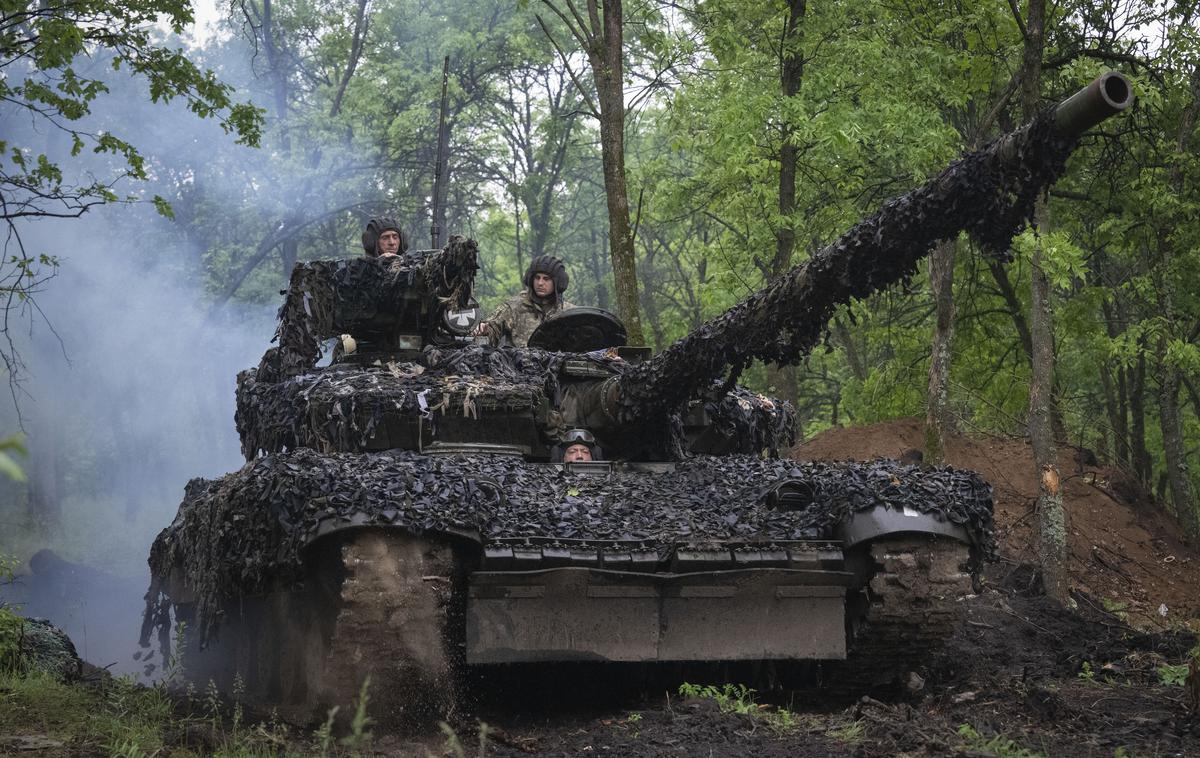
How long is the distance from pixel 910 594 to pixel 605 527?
1482mm

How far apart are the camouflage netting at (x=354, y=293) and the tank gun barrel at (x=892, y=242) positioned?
1817 mm

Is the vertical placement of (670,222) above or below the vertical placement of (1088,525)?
above

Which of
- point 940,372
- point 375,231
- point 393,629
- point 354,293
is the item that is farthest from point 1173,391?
point 393,629

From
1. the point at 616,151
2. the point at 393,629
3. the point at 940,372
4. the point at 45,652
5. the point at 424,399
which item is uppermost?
the point at 616,151

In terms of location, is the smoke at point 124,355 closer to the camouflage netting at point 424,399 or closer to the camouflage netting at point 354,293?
the camouflage netting at point 354,293

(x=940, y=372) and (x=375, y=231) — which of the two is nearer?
(x=375, y=231)

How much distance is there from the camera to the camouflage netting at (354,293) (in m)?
8.80

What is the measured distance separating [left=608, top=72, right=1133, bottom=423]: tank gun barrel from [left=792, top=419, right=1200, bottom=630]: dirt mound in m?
5.64

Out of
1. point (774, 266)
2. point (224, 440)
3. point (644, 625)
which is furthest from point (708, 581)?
point (224, 440)

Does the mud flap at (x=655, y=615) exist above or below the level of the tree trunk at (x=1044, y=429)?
below

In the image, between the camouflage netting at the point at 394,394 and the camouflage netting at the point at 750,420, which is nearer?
the camouflage netting at the point at 394,394

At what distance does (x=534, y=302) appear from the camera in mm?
10633

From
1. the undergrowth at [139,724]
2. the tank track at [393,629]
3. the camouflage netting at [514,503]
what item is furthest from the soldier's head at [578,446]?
the undergrowth at [139,724]

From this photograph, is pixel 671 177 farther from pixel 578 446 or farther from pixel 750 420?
pixel 578 446
